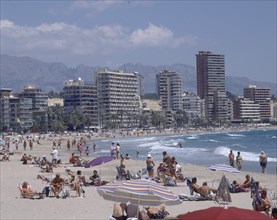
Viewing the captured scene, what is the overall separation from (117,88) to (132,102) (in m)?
6.52

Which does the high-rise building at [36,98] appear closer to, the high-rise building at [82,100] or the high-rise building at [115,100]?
the high-rise building at [82,100]

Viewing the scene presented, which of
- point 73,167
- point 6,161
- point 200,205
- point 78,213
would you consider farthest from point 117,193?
point 6,161

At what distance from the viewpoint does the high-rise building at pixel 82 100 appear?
154 m

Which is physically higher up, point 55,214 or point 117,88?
point 117,88

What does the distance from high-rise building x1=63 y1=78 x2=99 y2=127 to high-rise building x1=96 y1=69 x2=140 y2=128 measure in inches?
72.2

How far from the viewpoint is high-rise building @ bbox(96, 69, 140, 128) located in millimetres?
155500

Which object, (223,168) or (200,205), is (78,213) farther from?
(223,168)

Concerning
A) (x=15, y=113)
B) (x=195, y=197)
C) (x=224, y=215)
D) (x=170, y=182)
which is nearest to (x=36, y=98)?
(x=15, y=113)

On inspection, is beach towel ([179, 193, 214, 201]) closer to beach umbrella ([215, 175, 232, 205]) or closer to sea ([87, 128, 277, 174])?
beach umbrella ([215, 175, 232, 205])

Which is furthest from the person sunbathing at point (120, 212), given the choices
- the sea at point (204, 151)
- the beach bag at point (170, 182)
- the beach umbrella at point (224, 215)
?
the sea at point (204, 151)

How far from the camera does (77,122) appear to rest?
134 m

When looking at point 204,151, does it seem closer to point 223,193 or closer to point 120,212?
point 223,193

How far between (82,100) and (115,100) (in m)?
10.0

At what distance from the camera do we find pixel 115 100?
6334 inches
